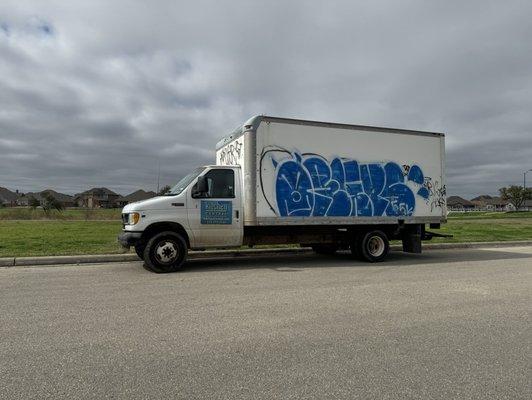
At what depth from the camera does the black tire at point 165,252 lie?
369 inches

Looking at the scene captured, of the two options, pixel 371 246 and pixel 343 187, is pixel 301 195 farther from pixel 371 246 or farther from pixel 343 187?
pixel 371 246

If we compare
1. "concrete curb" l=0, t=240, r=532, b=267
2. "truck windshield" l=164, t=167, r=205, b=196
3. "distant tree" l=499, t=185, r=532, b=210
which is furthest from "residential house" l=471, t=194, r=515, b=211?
"truck windshield" l=164, t=167, r=205, b=196

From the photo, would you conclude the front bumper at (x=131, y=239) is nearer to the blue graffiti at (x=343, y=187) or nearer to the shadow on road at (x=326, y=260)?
the shadow on road at (x=326, y=260)

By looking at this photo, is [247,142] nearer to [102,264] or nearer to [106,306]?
[102,264]

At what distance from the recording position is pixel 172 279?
28.2 feet

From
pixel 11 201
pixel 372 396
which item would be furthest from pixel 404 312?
pixel 11 201

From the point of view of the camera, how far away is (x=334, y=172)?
11.0 meters

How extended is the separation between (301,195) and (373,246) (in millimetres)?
2484

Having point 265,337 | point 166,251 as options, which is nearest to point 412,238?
point 166,251

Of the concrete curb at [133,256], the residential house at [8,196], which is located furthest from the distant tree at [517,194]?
the residential house at [8,196]

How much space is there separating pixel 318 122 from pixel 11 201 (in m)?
148

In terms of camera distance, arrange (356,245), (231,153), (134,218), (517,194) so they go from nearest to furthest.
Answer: (134,218), (231,153), (356,245), (517,194)

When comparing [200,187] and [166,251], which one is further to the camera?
[200,187]

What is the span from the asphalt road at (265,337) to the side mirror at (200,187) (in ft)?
6.37
